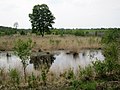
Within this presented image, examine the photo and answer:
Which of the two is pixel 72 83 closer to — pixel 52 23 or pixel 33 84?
pixel 33 84

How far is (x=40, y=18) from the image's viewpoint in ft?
147

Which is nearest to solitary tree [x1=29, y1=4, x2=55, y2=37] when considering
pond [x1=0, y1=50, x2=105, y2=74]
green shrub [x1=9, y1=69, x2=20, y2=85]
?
pond [x1=0, y1=50, x2=105, y2=74]

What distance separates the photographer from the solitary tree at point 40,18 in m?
44.7

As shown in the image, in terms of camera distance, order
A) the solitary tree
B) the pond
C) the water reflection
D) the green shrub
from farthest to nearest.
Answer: the solitary tree → the pond → the water reflection → the green shrub

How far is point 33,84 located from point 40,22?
3524cm

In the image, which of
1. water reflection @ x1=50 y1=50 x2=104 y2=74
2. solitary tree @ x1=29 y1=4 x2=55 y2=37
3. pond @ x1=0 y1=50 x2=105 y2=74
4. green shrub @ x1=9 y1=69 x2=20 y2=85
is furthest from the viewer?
solitary tree @ x1=29 y1=4 x2=55 y2=37

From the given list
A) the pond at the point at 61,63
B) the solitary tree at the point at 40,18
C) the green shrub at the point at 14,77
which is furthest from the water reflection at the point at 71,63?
the solitary tree at the point at 40,18

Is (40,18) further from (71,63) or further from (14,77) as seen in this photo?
(14,77)

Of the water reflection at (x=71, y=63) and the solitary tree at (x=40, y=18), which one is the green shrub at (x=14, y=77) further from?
the solitary tree at (x=40, y=18)

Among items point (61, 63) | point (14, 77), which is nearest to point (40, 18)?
point (61, 63)

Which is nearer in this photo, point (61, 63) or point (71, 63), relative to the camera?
point (71, 63)

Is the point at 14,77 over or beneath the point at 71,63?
over

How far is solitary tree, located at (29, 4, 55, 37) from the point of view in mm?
44719

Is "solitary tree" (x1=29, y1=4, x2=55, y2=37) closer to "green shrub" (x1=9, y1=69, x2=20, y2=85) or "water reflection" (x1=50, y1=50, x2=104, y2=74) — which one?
"water reflection" (x1=50, y1=50, x2=104, y2=74)
